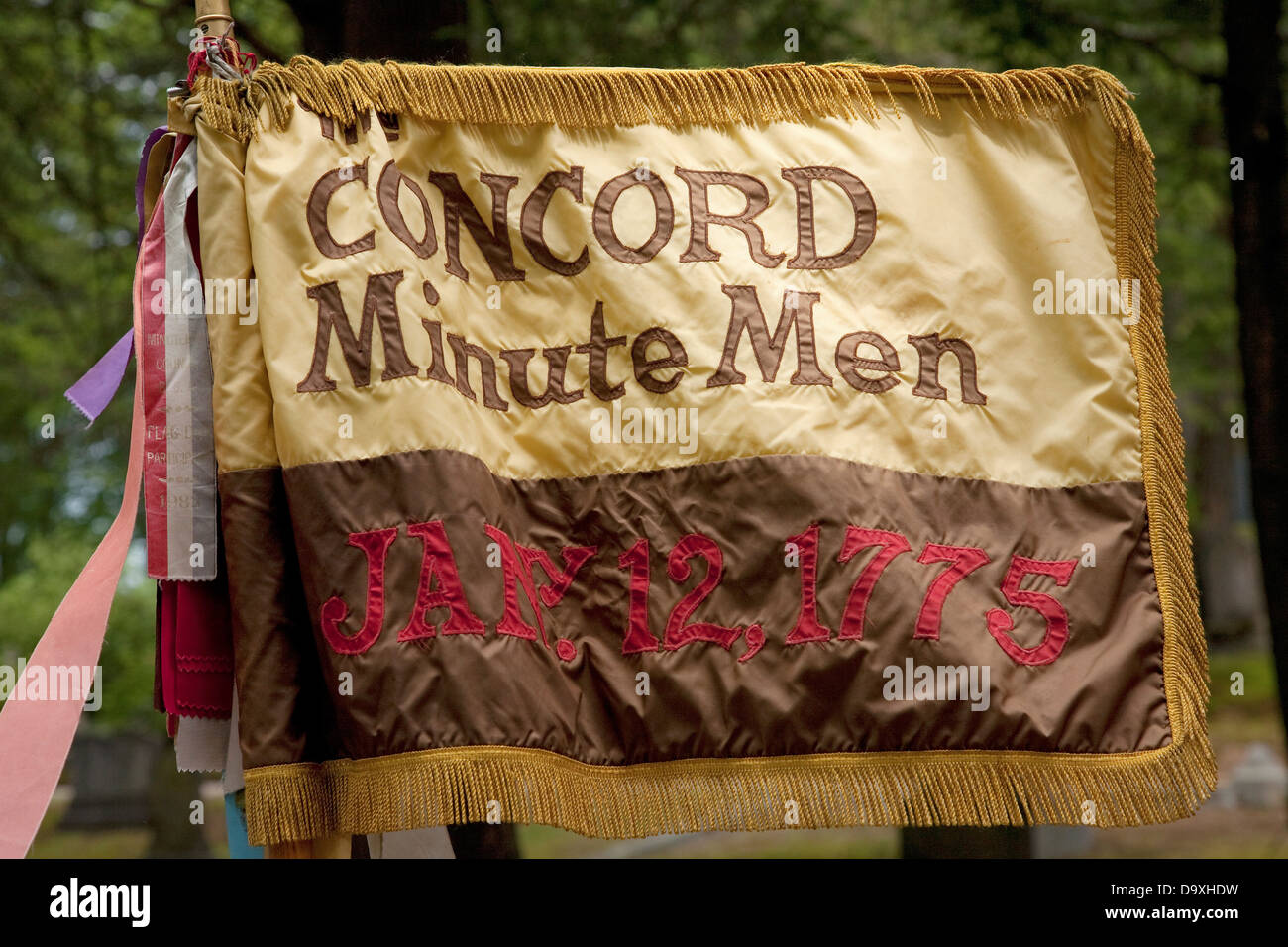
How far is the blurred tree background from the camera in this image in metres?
3.94

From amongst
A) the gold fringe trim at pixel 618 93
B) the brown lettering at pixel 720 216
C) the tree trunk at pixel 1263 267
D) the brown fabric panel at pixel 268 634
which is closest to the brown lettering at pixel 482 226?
the gold fringe trim at pixel 618 93

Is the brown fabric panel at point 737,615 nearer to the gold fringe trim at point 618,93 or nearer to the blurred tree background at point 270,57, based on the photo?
the gold fringe trim at point 618,93

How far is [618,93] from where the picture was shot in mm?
2443

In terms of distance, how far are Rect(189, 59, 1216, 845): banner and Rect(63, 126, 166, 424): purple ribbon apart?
22 centimetres

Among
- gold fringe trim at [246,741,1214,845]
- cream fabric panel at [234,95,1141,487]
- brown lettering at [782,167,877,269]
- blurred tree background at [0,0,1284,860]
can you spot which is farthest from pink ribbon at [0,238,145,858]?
blurred tree background at [0,0,1284,860]

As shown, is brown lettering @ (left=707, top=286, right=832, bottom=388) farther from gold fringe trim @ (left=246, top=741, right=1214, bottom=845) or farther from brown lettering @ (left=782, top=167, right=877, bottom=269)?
gold fringe trim @ (left=246, top=741, right=1214, bottom=845)

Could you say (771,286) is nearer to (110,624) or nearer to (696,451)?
(696,451)

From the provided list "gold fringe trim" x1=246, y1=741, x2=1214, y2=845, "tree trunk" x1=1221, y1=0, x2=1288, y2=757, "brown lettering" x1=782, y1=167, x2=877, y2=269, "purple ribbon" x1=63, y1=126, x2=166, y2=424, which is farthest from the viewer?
"tree trunk" x1=1221, y1=0, x2=1288, y2=757

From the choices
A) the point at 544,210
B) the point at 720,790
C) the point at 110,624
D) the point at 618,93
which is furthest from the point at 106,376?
the point at 110,624

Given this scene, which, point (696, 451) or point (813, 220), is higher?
point (813, 220)

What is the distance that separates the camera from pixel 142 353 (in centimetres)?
226

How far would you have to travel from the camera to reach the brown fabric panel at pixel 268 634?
85.3 inches

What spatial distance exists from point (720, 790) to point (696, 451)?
0.63m
